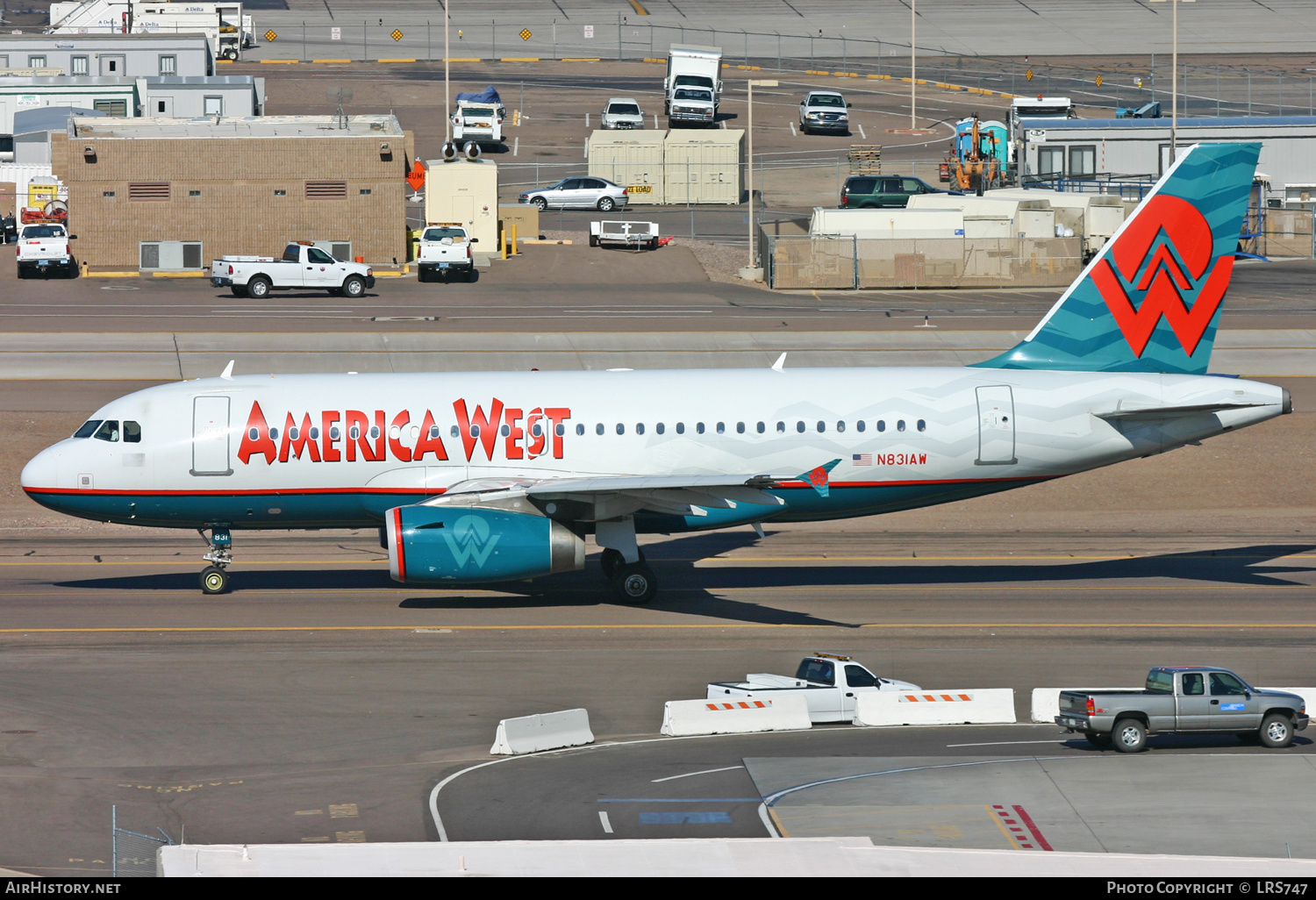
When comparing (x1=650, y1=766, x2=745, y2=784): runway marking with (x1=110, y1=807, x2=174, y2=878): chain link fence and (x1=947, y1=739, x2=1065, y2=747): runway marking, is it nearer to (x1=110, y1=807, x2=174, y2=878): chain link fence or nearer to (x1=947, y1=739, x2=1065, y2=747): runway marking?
(x1=947, y1=739, x2=1065, y2=747): runway marking

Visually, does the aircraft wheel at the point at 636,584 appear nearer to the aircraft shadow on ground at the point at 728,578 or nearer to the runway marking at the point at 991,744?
the aircraft shadow on ground at the point at 728,578

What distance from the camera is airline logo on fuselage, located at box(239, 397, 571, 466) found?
111 feet

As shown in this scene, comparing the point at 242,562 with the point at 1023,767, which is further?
the point at 242,562

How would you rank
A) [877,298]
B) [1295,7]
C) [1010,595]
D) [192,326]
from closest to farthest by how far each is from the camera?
[1010,595]
[192,326]
[877,298]
[1295,7]

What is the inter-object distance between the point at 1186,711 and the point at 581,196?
71.4 m

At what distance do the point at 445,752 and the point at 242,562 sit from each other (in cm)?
1632

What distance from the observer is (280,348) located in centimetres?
5859

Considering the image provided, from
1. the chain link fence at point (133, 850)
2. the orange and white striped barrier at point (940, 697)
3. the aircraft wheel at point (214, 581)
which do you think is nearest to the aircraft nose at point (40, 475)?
the aircraft wheel at point (214, 581)

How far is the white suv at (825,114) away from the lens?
110 meters

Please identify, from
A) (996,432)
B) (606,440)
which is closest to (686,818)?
(606,440)

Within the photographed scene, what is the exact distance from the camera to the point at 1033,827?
2064 centimetres
